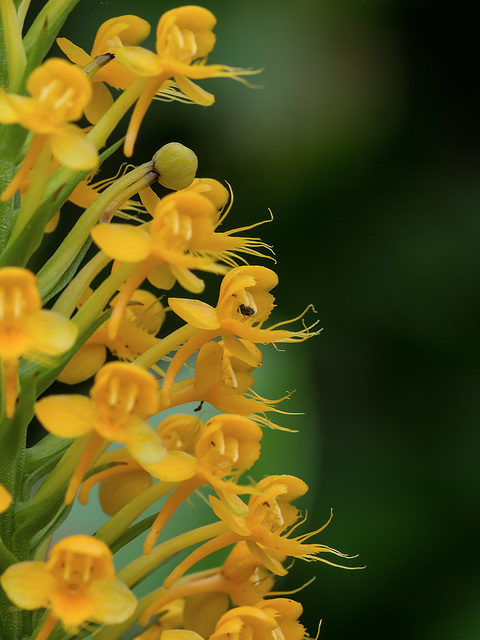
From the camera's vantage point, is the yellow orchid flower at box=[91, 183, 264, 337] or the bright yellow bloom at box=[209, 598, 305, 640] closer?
the yellow orchid flower at box=[91, 183, 264, 337]

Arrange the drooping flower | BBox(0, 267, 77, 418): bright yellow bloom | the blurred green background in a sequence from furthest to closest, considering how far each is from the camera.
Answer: the blurred green background, the drooping flower, BBox(0, 267, 77, 418): bright yellow bloom

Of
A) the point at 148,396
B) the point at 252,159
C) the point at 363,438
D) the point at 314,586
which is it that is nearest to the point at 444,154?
the point at 252,159

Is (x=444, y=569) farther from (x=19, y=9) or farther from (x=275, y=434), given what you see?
(x=19, y=9)

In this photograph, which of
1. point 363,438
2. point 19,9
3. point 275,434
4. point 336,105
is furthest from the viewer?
point 336,105

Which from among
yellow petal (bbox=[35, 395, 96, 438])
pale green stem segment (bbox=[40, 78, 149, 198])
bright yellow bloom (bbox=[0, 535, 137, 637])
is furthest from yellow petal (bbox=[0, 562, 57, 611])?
pale green stem segment (bbox=[40, 78, 149, 198])

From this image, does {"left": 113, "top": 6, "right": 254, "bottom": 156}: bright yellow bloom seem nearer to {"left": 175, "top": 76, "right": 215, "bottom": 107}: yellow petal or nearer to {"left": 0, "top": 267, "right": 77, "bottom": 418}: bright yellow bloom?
{"left": 175, "top": 76, "right": 215, "bottom": 107}: yellow petal

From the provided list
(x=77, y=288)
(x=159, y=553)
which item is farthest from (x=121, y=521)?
(x=77, y=288)

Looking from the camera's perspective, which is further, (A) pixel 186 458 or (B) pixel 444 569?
(B) pixel 444 569
